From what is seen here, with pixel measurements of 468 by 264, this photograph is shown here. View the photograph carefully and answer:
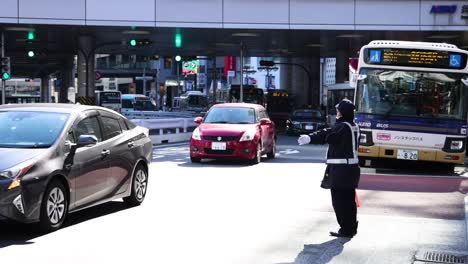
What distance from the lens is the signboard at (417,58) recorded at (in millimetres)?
16109

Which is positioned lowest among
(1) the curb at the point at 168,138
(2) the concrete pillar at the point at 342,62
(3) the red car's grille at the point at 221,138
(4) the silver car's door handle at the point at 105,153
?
(1) the curb at the point at 168,138

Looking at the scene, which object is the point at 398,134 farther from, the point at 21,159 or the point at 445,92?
the point at 21,159

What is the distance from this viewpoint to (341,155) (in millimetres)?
8109

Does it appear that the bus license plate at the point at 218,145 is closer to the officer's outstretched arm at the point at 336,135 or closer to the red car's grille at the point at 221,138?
the red car's grille at the point at 221,138

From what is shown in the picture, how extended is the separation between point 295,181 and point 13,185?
8.08m

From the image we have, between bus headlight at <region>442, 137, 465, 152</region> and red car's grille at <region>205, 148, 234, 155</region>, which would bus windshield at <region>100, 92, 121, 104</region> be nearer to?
red car's grille at <region>205, 148, 234, 155</region>

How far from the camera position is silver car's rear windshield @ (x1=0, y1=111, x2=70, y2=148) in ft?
27.1

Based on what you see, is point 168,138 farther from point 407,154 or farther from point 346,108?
point 346,108

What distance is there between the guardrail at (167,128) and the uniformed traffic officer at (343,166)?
58.7 feet

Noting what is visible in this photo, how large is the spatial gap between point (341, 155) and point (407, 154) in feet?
27.4

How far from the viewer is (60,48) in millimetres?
45500

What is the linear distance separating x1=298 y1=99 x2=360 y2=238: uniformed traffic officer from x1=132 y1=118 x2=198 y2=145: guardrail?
17.9 meters

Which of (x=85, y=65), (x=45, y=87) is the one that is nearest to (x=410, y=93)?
(x=85, y=65)

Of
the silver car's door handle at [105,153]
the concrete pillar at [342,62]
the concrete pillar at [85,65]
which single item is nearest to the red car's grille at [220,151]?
the silver car's door handle at [105,153]
